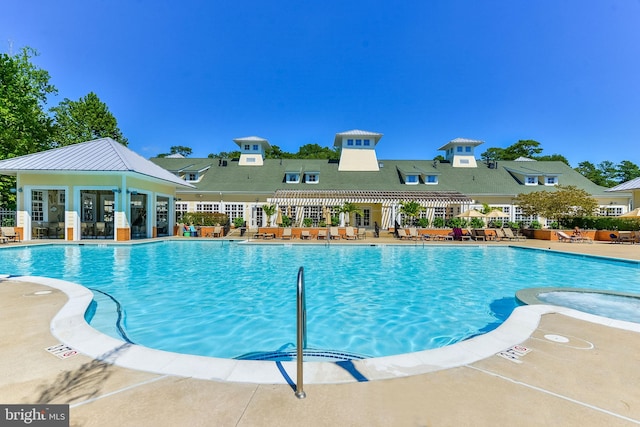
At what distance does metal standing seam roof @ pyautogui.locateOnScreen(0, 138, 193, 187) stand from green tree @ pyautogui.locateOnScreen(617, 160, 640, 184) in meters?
84.0

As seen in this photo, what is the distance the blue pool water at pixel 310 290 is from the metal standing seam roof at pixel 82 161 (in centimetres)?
537

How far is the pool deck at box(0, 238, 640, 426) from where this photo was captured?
9.18 ft

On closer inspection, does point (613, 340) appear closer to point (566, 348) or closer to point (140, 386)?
point (566, 348)

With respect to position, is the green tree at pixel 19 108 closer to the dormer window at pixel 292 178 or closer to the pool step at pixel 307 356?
the dormer window at pixel 292 178

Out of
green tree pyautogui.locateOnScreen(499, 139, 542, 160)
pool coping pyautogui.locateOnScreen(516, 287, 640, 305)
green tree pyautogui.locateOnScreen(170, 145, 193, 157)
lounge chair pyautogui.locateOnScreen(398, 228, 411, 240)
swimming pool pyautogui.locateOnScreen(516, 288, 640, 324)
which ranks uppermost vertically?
green tree pyautogui.locateOnScreen(170, 145, 193, 157)

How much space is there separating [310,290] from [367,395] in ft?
23.6

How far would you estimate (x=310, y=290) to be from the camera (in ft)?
33.7

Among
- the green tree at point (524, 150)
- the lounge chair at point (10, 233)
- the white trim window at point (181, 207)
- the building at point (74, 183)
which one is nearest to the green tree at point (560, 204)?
the building at point (74, 183)

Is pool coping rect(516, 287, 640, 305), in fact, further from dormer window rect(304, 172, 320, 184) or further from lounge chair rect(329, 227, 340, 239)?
dormer window rect(304, 172, 320, 184)

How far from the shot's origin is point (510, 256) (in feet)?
59.2

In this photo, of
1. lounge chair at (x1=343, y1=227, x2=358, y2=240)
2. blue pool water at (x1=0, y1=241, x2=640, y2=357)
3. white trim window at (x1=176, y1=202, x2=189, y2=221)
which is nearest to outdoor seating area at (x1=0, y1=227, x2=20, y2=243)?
blue pool water at (x1=0, y1=241, x2=640, y2=357)

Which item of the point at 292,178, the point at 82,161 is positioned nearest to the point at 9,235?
the point at 82,161

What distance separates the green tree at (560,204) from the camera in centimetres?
2709

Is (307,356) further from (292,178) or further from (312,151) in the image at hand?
(312,151)
